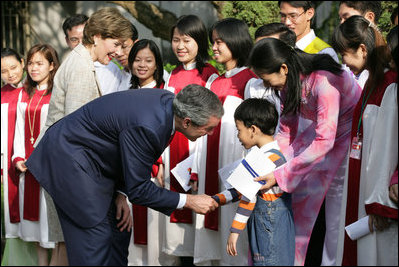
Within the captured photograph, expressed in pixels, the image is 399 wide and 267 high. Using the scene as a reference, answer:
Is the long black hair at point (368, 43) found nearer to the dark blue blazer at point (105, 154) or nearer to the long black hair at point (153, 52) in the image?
the dark blue blazer at point (105, 154)

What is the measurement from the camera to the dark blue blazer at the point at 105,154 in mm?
3188

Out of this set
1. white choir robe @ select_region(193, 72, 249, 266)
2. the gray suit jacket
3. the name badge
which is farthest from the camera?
white choir robe @ select_region(193, 72, 249, 266)

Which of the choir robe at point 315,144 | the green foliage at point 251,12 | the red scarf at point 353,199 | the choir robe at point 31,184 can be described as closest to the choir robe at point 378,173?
the red scarf at point 353,199

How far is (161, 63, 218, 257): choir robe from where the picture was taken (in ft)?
15.7

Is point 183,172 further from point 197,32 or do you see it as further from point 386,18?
point 386,18

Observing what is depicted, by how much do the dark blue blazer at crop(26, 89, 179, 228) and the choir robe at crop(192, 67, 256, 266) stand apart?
1229 millimetres

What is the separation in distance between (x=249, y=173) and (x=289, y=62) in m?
0.74

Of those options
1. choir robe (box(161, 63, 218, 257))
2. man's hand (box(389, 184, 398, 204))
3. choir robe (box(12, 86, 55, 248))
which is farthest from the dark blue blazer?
choir robe (box(12, 86, 55, 248))

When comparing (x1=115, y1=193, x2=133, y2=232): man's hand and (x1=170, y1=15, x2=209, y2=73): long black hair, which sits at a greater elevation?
(x1=170, y1=15, x2=209, y2=73): long black hair

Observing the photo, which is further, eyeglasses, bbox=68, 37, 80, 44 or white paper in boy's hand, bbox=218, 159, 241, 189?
eyeglasses, bbox=68, 37, 80, 44

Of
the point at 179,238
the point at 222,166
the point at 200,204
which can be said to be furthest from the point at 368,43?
the point at 179,238

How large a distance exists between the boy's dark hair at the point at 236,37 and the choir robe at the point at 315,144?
775 mm

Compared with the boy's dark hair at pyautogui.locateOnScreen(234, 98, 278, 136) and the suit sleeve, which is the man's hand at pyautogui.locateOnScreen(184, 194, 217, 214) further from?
the boy's dark hair at pyautogui.locateOnScreen(234, 98, 278, 136)

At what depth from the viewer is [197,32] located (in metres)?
4.82
